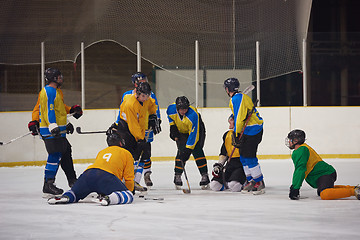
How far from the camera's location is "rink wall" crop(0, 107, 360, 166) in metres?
8.55

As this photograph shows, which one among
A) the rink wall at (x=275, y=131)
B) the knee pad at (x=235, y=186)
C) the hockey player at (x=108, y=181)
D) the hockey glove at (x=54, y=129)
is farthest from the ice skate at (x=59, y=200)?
the rink wall at (x=275, y=131)

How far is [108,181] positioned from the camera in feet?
14.4

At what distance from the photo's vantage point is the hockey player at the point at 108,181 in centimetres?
440

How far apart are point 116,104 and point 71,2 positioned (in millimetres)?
1602

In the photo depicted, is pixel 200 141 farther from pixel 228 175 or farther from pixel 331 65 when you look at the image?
pixel 331 65

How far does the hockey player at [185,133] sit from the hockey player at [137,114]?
18.6 inches

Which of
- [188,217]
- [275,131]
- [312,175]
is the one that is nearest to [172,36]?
[275,131]

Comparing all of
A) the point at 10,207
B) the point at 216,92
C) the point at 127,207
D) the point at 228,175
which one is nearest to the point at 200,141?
the point at 228,175

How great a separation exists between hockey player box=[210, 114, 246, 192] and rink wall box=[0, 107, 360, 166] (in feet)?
9.46

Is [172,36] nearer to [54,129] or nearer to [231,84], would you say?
[231,84]

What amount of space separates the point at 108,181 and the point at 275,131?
468cm

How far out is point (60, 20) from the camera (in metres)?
8.75

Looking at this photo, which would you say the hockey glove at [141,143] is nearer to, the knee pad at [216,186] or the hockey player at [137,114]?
the hockey player at [137,114]

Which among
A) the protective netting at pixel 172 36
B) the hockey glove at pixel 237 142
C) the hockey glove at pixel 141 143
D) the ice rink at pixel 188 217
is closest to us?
the ice rink at pixel 188 217
